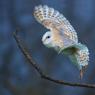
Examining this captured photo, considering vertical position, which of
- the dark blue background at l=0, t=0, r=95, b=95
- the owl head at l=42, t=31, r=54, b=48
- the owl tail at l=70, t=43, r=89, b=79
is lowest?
the dark blue background at l=0, t=0, r=95, b=95

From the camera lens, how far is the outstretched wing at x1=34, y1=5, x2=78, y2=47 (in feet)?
2.38

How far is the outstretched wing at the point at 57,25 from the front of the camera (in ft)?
2.38

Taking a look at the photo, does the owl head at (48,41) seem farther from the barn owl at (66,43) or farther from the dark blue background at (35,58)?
the dark blue background at (35,58)

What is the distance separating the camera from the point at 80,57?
707mm

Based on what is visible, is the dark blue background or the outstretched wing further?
the dark blue background

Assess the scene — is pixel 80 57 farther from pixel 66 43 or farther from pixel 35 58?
pixel 35 58

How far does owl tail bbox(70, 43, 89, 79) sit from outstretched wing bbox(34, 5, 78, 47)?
0.04 ft

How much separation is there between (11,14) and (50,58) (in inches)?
19.1

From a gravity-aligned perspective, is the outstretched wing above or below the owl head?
below

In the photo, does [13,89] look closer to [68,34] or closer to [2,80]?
[2,80]

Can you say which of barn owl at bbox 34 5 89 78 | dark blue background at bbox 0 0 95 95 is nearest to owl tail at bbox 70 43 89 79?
barn owl at bbox 34 5 89 78

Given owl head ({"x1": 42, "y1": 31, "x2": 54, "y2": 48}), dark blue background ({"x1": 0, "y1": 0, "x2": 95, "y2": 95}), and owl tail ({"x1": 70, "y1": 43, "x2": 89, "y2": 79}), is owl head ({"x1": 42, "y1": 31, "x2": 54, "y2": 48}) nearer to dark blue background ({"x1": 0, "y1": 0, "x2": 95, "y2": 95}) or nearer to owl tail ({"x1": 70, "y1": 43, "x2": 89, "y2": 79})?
owl tail ({"x1": 70, "y1": 43, "x2": 89, "y2": 79})

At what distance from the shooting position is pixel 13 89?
312 cm

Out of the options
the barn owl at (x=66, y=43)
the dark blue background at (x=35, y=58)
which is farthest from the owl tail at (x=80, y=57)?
the dark blue background at (x=35, y=58)
